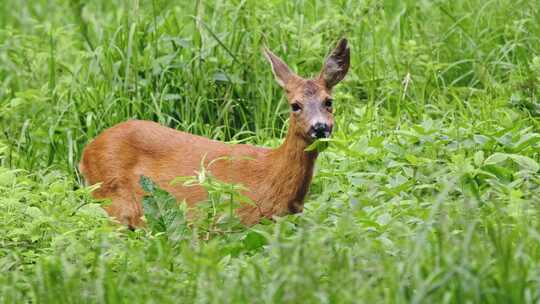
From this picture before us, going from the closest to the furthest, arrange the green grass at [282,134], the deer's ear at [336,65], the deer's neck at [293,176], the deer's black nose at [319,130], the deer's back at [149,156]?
the green grass at [282,134]
the deer's black nose at [319,130]
the deer's neck at [293,176]
the deer's ear at [336,65]
the deer's back at [149,156]

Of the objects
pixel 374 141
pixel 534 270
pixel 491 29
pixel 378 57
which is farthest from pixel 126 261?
pixel 491 29

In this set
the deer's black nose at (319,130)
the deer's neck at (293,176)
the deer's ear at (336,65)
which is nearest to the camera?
the deer's black nose at (319,130)

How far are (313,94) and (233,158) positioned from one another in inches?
23.9

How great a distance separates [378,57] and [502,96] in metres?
0.97

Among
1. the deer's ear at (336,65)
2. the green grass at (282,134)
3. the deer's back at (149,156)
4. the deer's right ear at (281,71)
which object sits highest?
the deer's ear at (336,65)

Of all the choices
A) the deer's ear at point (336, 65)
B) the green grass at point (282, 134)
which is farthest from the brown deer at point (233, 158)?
the green grass at point (282, 134)

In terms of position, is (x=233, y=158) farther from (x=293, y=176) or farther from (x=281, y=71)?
(x=281, y=71)

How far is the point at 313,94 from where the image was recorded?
6211 millimetres

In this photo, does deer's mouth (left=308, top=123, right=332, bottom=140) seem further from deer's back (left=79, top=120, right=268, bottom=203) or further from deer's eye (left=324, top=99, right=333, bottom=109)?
deer's back (left=79, top=120, right=268, bottom=203)

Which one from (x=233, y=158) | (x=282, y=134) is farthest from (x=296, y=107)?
(x=282, y=134)

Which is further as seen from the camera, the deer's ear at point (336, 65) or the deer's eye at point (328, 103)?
the deer's ear at point (336, 65)

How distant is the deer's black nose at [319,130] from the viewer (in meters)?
5.98

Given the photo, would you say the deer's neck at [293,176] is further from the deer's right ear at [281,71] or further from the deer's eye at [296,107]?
the deer's right ear at [281,71]

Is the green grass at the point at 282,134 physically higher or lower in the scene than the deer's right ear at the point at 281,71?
lower
